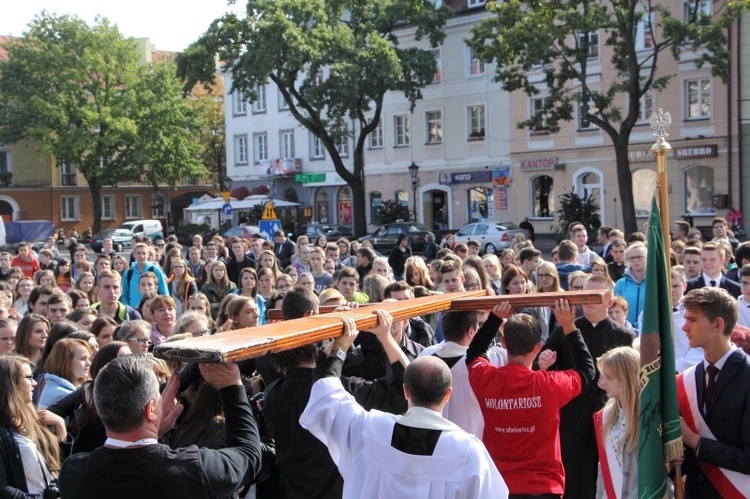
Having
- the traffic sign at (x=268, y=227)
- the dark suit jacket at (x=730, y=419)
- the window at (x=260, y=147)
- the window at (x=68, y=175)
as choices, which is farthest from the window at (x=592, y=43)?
the window at (x=68, y=175)

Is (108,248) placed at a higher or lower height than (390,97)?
lower

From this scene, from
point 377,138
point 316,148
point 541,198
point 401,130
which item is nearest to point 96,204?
point 316,148

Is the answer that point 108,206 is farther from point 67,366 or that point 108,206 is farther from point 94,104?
point 67,366

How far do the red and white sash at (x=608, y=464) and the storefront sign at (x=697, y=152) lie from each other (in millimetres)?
31120

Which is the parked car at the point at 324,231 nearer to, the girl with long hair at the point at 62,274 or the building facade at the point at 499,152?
the building facade at the point at 499,152

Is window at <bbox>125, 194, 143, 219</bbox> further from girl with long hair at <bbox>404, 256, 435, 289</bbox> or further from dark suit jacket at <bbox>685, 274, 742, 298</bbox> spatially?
dark suit jacket at <bbox>685, 274, 742, 298</bbox>

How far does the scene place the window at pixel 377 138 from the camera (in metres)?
46.0

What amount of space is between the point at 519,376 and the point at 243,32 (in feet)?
112

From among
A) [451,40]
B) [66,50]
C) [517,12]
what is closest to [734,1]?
[517,12]

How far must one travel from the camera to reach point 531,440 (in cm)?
485

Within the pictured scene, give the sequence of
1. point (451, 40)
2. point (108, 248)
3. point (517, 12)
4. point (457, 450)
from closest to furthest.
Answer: point (457, 450) → point (108, 248) → point (517, 12) → point (451, 40)

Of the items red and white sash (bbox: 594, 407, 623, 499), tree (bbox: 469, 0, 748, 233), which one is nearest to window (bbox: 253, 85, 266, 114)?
tree (bbox: 469, 0, 748, 233)

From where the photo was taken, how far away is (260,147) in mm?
53969

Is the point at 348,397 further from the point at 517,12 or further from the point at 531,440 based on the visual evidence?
the point at 517,12
